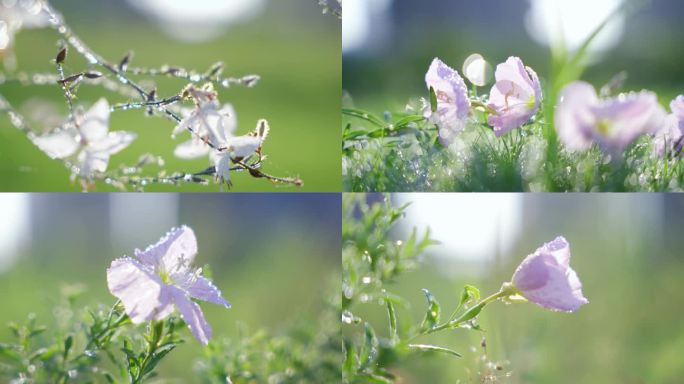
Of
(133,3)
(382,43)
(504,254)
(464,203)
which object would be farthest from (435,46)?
(133,3)

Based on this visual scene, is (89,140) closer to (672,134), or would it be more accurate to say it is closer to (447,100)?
(447,100)

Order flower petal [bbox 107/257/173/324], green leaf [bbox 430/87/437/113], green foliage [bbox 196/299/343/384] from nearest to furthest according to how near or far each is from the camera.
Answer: flower petal [bbox 107/257/173/324], green leaf [bbox 430/87/437/113], green foliage [bbox 196/299/343/384]

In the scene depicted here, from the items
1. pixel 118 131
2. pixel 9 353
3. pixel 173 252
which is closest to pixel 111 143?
pixel 118 131

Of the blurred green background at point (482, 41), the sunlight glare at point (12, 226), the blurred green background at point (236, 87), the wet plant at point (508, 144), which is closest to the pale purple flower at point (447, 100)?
the wet plant at point (508, 144)

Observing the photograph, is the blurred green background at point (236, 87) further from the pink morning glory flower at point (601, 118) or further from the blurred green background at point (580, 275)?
the pink morning glory flower at point (601, 118)

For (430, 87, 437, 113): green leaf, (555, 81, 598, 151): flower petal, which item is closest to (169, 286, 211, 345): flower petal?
(430, 87, 437, 113): green leaf

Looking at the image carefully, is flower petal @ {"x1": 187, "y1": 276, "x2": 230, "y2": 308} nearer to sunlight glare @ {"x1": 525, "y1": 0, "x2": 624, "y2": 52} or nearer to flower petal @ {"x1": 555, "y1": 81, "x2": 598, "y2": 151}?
flower petal @ {"x1": 555, "y1": 81, "x2": 598, "y2": 151}

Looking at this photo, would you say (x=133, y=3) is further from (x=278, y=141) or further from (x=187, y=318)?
(x=187, y=318)
